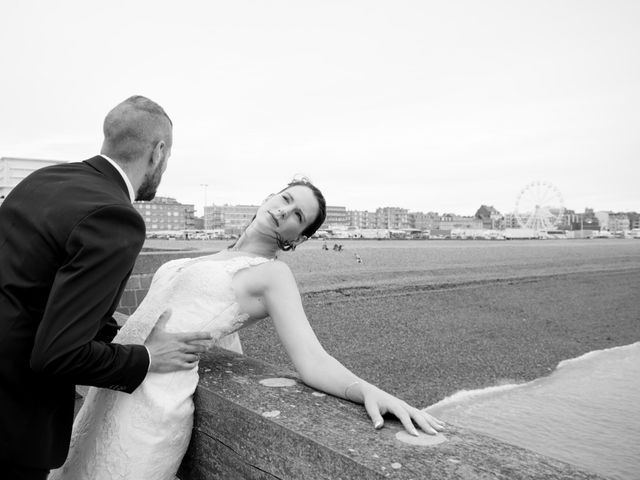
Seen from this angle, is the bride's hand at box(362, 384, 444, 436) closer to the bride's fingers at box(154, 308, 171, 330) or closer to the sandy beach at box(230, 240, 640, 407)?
the bride's fingers at box(154, 308, 171, 330)

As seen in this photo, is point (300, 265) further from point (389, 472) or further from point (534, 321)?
point (389, 472)

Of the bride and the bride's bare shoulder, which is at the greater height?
the bride's bare shoulder

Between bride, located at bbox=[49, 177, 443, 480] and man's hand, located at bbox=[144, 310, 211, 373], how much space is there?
4 centimetres

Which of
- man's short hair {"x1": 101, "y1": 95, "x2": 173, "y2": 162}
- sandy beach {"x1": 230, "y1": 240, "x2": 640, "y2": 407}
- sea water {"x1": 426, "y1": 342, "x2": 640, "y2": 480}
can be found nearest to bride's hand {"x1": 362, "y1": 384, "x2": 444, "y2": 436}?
man's short hair {"x1": 101, "y1": 95, "x2": 173, "y2": 162}

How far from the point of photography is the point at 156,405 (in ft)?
6.07

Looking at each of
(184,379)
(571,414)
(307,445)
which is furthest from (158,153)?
(571,414)

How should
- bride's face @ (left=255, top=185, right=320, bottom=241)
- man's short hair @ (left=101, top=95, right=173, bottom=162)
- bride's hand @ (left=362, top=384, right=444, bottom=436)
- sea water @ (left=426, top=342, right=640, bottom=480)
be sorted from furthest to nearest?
sea water @ (left=426, top=342, right=640, bottom=480), bride's face @ (left=255, top=185, right=320, bottom=241), man's short hair @ (left=101, top=95, right=173, bottom=162), bride's hand @ (left=362, top=384, right=444, bottom=436)

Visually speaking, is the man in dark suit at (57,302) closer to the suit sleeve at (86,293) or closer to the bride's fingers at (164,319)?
the suit sleeve at (86,293)

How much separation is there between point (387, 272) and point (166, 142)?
18.1 metres

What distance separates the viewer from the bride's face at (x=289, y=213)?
8.13ft

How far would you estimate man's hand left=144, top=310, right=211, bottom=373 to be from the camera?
73.2 inches

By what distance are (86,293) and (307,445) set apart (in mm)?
749

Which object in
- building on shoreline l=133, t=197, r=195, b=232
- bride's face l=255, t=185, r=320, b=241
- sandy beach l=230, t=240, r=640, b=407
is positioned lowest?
sandy beach l=230, t=240, r=640, b=407

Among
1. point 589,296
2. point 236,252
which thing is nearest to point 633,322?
point 589,296
